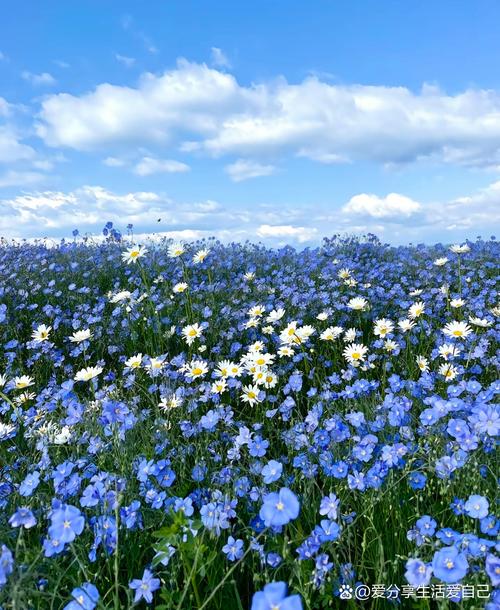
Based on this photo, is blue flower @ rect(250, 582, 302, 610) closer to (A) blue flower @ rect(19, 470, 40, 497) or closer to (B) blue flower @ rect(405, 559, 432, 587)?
(B) blue flower @ rect(405, 559, 432, 587)

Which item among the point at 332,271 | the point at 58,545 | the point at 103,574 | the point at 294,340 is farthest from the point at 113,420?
the point at 332,271

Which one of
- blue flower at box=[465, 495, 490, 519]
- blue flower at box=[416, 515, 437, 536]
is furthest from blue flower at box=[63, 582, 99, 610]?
blue flower at box=[465, 495, 490, 519]

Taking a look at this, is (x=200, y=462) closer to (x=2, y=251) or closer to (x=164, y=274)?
(x=164, y=274)

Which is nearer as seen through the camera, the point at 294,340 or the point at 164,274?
the point at 294,340

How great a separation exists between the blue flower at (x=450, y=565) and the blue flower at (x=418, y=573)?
0.13 feet

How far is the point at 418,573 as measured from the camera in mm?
1486

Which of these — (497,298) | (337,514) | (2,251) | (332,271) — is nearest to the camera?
(337,514)

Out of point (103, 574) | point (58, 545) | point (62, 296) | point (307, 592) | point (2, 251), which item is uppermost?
point (2, 251)

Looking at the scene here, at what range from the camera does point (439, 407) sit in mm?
2463

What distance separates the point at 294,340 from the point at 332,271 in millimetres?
2572

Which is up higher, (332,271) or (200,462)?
(332,271)

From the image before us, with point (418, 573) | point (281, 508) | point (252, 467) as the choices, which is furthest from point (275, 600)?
point (252, 467)

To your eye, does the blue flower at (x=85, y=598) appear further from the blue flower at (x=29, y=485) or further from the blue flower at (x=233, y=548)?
the blue flower at (x=29, y=485)

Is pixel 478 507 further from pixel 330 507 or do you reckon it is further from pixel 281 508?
pixel 281 508
